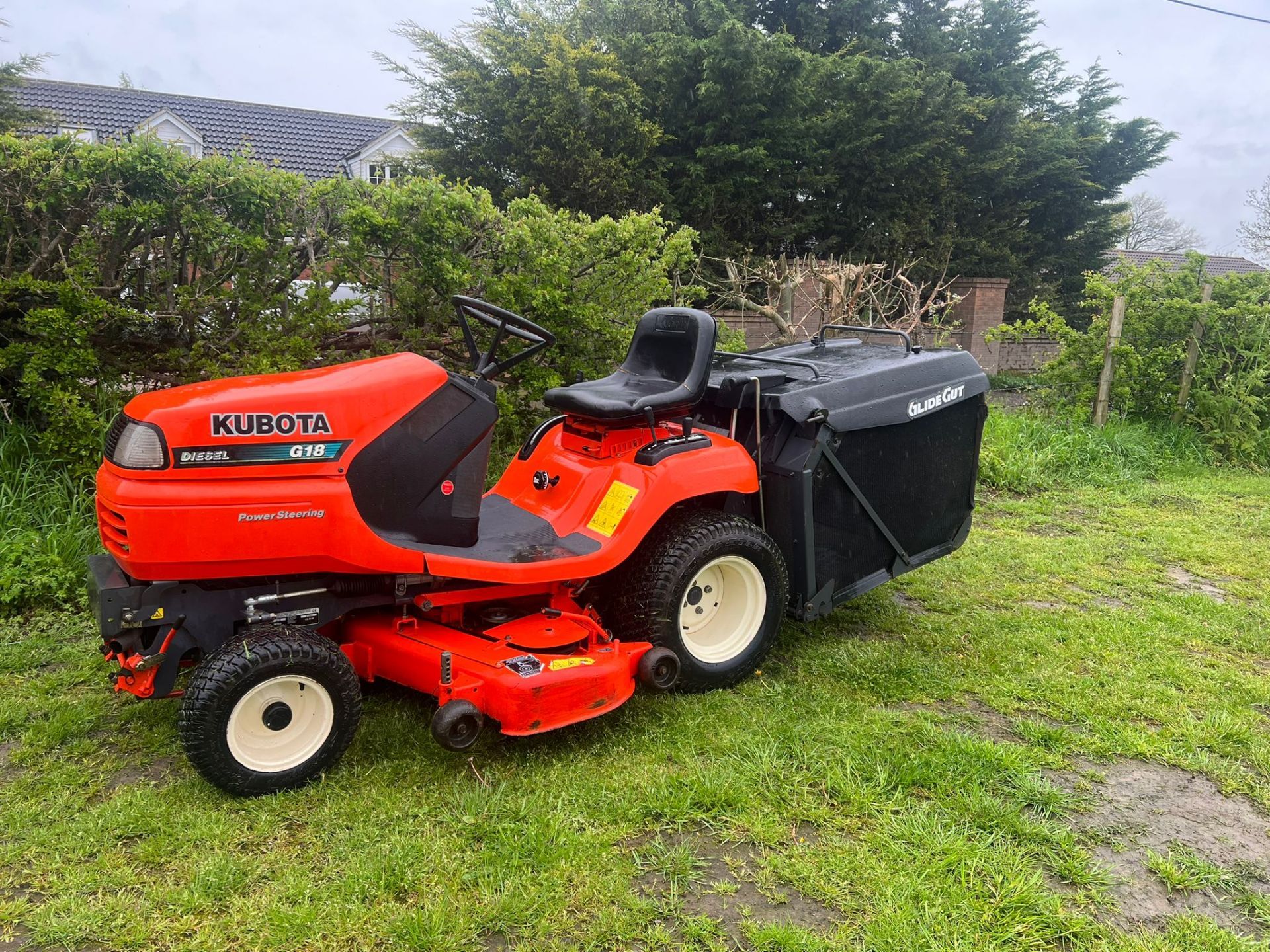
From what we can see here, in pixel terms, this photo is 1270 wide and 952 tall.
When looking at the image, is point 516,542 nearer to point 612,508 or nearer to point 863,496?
point 612,508

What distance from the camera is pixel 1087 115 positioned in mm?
18109

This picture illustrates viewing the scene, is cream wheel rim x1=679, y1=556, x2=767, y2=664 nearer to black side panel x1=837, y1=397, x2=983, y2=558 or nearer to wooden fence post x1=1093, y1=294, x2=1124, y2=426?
black side panel x1=837, y1=397, x2=983, y2=558

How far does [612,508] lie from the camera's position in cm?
346

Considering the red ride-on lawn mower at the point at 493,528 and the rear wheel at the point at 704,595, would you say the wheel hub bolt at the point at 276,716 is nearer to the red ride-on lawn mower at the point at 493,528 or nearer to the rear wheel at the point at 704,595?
the red ride-on lawn mower at the point at 493,528

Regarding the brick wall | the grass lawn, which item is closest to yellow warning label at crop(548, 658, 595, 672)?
the grass lawn

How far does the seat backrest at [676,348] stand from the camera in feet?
11.9

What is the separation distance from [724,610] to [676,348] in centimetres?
113

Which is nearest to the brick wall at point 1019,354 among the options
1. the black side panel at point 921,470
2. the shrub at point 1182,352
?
the shrub at point 1182,352

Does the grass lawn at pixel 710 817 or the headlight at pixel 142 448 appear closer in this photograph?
the grass lawn at pixel 710 817

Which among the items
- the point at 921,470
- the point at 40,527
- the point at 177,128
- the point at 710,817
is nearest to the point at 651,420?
the point at 921,470

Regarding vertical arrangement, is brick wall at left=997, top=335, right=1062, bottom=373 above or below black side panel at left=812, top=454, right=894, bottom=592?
below

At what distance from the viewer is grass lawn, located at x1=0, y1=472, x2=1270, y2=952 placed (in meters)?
2.28

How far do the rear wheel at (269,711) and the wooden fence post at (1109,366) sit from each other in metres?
8.20

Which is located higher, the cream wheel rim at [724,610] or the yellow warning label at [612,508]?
the yellow warning label at [612,508]
